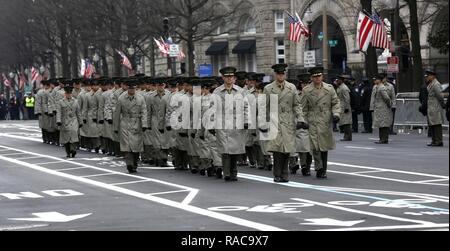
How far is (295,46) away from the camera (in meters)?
64.2

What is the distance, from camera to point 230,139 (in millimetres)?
19250

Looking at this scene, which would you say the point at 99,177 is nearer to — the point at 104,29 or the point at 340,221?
the point at 340,221

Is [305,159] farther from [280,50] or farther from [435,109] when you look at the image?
[280,50]

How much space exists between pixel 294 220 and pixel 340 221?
0.62 metres

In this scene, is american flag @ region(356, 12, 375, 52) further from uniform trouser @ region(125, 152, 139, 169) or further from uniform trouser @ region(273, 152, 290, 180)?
uniform trouser @ region(273, 152, 290, 180)

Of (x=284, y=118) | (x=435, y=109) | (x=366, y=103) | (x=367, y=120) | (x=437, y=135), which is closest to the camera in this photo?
(x=284, y=118)

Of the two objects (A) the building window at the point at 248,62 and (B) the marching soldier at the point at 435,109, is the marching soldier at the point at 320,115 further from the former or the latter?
(A) the building window at the point at 248,62

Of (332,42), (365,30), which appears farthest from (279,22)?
(365,30)

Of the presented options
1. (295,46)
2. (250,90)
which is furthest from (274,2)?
(250,90)

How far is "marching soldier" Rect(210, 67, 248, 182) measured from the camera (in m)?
19.1

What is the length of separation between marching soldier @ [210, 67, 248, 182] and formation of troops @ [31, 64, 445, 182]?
19 mm

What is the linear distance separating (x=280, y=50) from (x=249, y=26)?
12.1 ft

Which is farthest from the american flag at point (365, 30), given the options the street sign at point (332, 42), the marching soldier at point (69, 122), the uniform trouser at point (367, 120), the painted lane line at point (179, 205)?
the street sign at point (332, 42)

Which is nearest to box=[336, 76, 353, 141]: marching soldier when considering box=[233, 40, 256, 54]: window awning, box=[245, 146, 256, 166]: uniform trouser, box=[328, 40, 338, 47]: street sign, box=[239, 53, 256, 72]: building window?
box=[245, 146, 256, 166]: uniform trouser
